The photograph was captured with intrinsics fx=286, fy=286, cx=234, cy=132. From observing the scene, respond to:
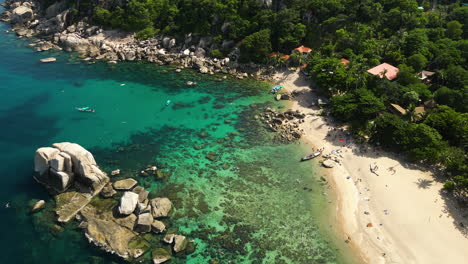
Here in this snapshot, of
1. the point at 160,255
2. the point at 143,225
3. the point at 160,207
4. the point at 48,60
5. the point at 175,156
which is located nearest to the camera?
the point at 160,255

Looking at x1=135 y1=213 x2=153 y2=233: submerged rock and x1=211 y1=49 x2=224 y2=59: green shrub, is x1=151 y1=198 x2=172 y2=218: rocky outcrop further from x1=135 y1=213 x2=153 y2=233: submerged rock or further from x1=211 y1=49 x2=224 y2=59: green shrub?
x1=211 y1=49 x2=224 y2=59: green shrub

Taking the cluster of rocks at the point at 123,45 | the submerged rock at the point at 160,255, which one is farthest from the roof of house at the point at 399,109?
the submerged rock at the point at 160,255

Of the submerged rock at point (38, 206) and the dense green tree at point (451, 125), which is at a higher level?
the dense green tree at point (451, 125)

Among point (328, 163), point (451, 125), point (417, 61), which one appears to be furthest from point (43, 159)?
point (417, 61)

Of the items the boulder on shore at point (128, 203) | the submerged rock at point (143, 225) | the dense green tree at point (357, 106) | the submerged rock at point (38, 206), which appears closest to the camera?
the submerged rock at point (143, 225)

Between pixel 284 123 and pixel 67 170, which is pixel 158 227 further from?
pixel 284 123

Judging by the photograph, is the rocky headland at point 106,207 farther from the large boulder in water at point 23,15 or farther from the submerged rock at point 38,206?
the large boulder in water at point 23,15

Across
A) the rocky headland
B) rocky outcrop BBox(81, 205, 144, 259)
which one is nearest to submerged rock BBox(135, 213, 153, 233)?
the rocky headland
